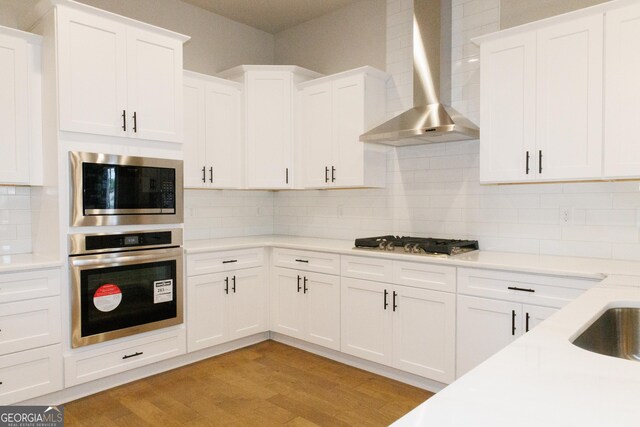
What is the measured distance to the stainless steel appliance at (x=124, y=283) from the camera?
9.88 feet

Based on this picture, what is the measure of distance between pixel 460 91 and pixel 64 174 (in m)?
2.97

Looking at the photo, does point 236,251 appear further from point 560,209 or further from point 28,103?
point 560,209

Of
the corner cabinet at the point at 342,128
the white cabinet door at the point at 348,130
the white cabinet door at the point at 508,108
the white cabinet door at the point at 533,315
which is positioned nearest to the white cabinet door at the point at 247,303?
the corner cabinet at the point at 342,128

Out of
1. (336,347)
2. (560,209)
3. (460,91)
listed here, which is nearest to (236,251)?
(336,347)

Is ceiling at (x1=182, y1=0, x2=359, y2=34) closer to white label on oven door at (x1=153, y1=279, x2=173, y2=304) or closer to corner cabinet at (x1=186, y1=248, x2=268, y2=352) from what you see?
corner cabinet at (x1=186, y1=248, x2=268, y2=352)

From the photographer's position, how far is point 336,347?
370 cm

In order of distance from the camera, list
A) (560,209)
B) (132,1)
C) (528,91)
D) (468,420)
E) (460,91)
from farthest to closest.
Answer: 1. (132,1)
2. (460,91)
3. (560,209)
4. (528,91)
5. (468,420)

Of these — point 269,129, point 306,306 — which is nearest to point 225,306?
point 306,306

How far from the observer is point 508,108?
9.84ft

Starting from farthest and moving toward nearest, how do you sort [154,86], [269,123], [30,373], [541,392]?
[269,123], [154,86], [30,373], [541,392]

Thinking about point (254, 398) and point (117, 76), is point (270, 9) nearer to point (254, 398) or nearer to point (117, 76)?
point (117, 76)

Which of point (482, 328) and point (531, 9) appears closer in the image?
point (482, 328)

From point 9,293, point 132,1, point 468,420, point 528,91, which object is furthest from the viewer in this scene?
point 132,1

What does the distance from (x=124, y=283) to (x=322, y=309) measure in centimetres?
156
